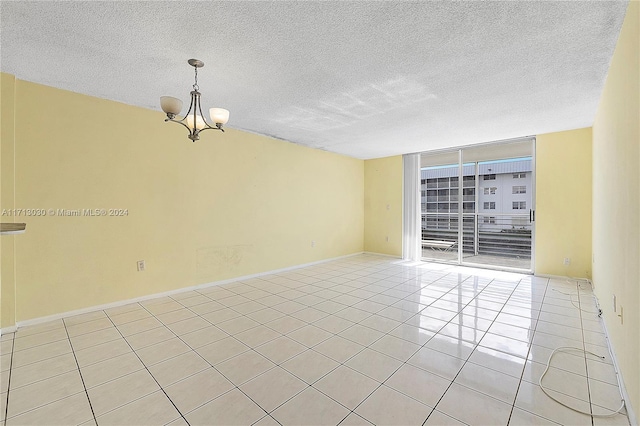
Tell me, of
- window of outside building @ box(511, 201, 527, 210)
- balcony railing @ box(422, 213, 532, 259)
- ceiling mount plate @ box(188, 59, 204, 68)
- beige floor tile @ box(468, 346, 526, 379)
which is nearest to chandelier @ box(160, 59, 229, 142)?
ceiling mount plate @ box(188, 59, 204, 68)

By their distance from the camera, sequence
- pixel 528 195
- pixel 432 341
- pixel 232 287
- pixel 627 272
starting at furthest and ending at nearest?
pixel 528 195, pixel 232 287, pixel 432 341, pixel 627 272

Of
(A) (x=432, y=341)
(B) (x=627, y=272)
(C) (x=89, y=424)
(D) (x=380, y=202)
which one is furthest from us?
(D) (x=380, y=202)

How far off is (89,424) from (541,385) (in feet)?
9.15

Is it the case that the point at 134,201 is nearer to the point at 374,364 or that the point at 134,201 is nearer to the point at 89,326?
the point at 89,326

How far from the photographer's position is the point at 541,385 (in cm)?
185

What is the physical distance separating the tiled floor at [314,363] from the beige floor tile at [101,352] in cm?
1

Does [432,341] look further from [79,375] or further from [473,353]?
[79,375]

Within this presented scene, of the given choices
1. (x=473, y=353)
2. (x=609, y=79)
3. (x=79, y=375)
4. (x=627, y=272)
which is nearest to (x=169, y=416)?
(x=79, y=375)

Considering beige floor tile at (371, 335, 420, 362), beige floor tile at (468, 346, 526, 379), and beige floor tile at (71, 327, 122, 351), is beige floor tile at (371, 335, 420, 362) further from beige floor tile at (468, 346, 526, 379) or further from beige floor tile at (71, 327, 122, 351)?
beige floor tile at (71, 327, 122, 351)

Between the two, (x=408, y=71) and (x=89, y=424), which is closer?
(x=89, y=424)

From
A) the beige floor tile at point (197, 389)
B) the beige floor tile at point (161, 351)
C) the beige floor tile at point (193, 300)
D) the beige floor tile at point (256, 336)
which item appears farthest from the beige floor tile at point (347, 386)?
the beige floor tile at point (193, 300)

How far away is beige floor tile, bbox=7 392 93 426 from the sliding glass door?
593cm

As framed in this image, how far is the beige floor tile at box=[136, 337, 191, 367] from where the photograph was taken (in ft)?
7.16

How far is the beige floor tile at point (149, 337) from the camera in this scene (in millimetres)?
2420
